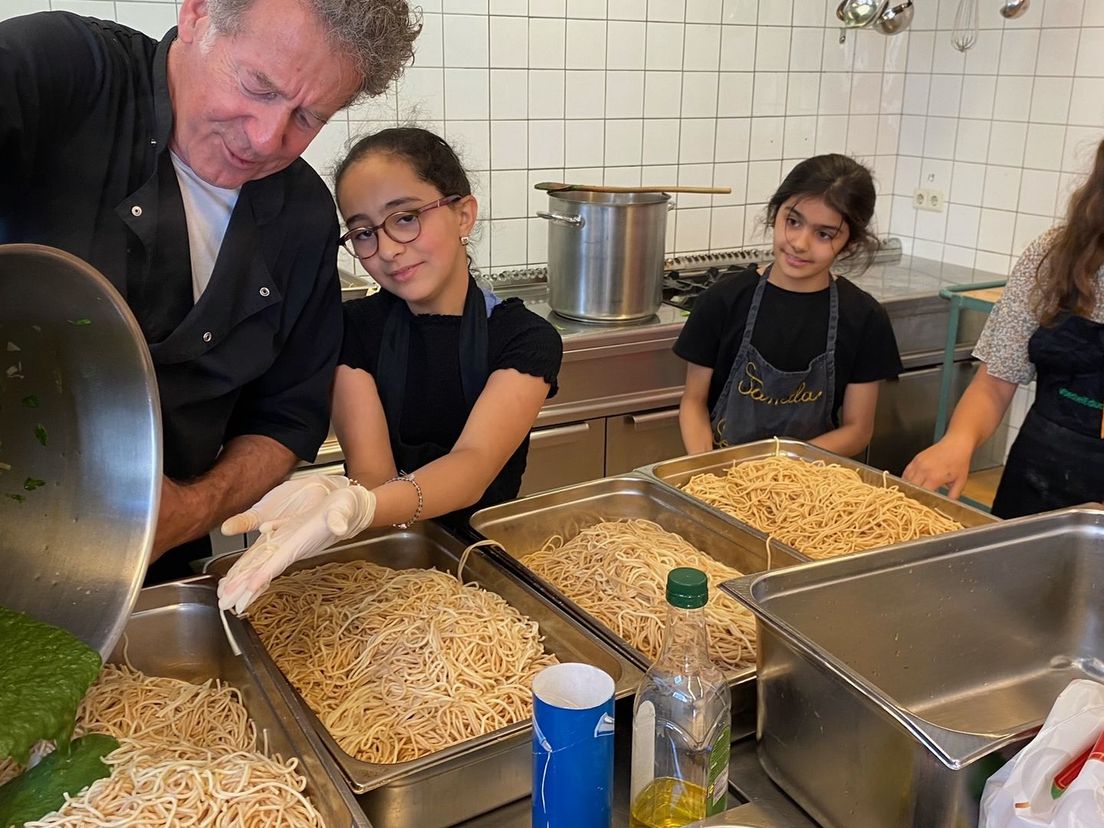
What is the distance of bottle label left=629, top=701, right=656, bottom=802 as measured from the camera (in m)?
1.02

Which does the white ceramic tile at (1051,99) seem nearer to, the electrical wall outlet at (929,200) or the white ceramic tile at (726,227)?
the electrical wall outlet at (929,200)

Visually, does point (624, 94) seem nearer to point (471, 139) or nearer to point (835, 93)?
point (471, 139)

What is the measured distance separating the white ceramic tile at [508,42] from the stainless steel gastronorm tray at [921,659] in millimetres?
2452

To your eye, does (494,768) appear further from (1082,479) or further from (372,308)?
(1082,479)

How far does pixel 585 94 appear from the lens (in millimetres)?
3484

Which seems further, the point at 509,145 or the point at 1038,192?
the point at 1038,192

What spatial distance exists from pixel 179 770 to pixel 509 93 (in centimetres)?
272

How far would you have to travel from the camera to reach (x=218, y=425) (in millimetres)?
1615

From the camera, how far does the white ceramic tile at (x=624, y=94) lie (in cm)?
353

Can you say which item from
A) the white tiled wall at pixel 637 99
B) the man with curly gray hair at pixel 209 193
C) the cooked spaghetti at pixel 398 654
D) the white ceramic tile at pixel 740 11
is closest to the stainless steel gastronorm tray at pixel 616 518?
the cooked spaghetti at pixel 398 654

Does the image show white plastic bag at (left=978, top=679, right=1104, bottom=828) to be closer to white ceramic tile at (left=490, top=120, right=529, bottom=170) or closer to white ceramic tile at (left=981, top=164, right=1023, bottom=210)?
white ceramic tile at (left=490, top=120, right=529, bottom=170)

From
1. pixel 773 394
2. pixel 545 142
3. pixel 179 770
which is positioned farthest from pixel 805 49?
pixel 179 770

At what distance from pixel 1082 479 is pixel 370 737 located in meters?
1.80

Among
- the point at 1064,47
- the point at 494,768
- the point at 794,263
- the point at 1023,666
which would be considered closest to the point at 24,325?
the point at 494,768
